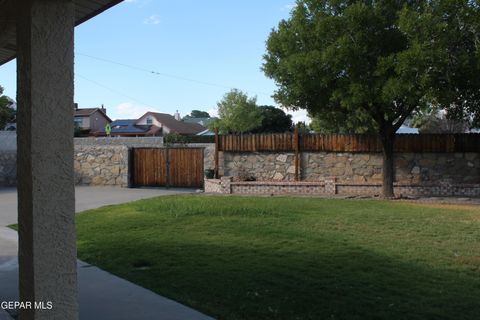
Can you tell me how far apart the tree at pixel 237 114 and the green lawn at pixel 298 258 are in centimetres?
4803

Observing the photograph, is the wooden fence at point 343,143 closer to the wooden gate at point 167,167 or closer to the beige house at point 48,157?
the wooden gate at point 167,167

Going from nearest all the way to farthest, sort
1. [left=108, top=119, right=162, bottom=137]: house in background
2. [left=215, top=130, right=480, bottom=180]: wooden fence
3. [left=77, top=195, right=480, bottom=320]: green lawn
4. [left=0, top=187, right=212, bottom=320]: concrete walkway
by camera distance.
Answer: [left=0, top=187, right=212, bottom=320]: concrete walkway, [left=77, top=195, right=480, bottom=320]: green lawn, [left=215, top=130, right=480, bottom=180]: wooden fence, [left=108, top=119, right=162, bottom=137]: house in background

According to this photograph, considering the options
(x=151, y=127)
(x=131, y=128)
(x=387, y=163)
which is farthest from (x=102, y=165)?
(x=151, y=127)

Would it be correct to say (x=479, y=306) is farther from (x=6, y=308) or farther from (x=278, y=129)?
(x=278, y=129)

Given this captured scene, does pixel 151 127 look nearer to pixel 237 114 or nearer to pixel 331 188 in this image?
pixel 237 114

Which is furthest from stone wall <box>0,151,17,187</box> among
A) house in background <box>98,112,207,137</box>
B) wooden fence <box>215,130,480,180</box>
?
house in background <box>98,112,207,137</box>

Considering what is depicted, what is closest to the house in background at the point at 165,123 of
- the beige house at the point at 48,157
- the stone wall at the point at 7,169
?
the stone wall at the point at 7,169

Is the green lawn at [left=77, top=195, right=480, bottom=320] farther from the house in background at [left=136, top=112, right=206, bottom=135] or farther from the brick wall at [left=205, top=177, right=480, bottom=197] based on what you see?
the house in background at [left=136, top=112, right=206, bottom=135]

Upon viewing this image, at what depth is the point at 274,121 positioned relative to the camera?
198 feet

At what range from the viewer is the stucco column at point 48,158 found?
3689 millimetres

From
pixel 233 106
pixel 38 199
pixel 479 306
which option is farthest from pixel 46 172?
pixel 233 106

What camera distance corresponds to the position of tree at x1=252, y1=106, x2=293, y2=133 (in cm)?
5941

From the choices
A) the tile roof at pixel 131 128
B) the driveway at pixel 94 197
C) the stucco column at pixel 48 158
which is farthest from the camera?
the tile roof at pixel 131 128

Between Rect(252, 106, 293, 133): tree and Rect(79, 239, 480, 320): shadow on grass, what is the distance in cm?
5093
